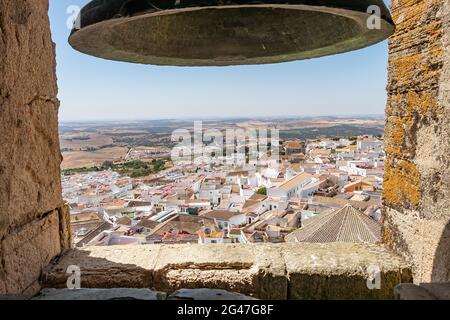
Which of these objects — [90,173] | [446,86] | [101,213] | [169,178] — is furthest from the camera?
[90,173]

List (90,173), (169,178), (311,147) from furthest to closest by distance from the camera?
(311,147) < (90,173) < (169,178)

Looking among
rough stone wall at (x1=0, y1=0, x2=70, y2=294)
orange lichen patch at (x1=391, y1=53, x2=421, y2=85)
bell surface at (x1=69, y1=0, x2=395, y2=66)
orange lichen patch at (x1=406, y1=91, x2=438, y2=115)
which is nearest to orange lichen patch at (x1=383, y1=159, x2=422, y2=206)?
orange lichen patch at (x1=406, y1=91, x2=438, y2=115)

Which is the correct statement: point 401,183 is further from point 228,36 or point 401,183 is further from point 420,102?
point 228,36

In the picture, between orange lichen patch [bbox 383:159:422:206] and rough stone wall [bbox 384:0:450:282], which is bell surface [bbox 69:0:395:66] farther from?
orange lichen patch [bbox 383:159:422:206]

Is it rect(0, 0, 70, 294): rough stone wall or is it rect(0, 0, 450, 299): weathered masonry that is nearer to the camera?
rect(0, 0, 70, 294): rough stone wall

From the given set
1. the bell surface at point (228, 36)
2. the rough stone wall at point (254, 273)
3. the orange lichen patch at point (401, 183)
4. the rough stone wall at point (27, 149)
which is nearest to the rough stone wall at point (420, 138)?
the orange lichen patch at point (401, 183)

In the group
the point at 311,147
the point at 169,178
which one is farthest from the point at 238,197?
the point at 311,147
